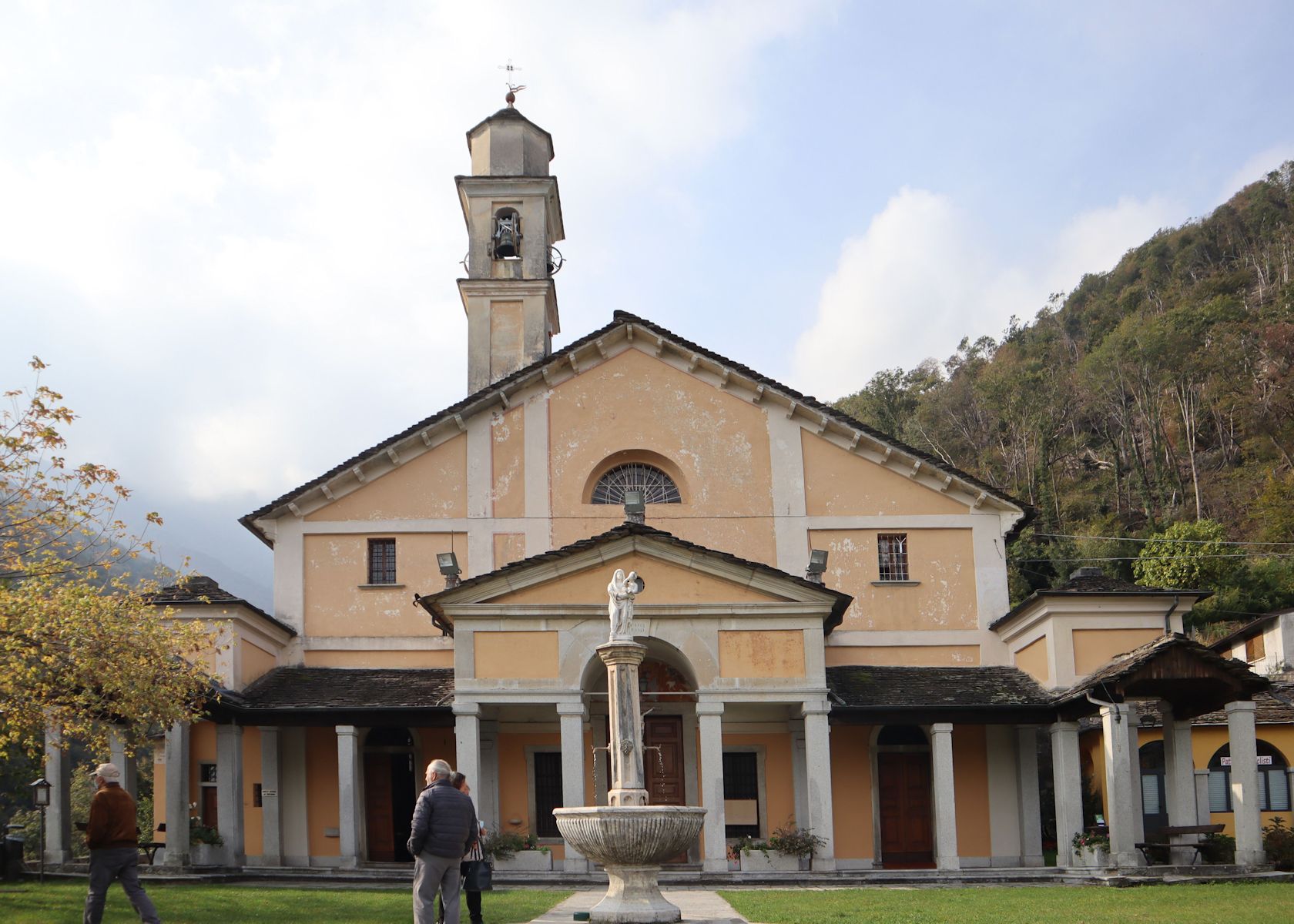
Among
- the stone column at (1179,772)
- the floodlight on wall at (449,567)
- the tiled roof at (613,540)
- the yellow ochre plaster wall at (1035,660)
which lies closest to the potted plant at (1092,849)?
the stone column at (1179,772)

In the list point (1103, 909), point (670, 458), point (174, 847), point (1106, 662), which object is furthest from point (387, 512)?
point (1103, 909)

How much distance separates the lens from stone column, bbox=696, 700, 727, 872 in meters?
24.9

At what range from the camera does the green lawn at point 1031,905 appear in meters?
16.7

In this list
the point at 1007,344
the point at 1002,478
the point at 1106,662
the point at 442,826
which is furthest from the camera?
the point at 1007,344

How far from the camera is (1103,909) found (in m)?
18.0

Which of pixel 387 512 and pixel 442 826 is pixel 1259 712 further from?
pixel 442 826

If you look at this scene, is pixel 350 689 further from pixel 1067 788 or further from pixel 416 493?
pixel 1067 788

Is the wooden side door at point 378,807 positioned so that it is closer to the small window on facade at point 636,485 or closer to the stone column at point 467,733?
the stone column at point 467,733

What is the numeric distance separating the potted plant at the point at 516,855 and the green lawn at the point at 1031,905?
4414 mm

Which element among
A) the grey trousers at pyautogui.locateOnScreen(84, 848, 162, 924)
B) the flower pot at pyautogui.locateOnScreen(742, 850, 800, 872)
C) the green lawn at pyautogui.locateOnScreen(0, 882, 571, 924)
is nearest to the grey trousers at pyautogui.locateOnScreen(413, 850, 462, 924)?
the grey trousers at pyautogui.locateOnScreen(84, 848, 162, 924)

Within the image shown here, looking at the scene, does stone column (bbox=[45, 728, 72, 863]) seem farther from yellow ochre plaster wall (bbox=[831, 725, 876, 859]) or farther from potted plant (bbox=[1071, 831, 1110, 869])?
potted plant (bbox=[1071, 831, 1110, 869])

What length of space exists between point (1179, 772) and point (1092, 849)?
2.76 meters

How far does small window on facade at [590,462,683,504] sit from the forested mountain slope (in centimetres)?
2477

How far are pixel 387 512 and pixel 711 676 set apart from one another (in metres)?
8.76
